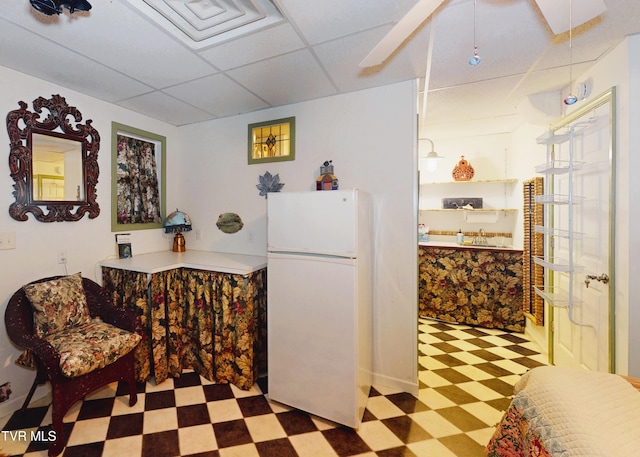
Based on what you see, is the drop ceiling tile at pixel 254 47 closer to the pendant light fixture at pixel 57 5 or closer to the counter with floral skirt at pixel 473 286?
the pendant light fixture at pixel 57 5

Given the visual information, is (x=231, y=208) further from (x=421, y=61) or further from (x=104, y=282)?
(x=421, y=61)

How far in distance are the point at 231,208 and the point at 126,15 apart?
1.81 m

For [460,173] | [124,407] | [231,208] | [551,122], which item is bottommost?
[124,407]

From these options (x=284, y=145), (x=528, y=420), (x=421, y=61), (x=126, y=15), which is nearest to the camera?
(x=528, y=420)

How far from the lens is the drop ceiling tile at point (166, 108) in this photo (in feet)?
8.59

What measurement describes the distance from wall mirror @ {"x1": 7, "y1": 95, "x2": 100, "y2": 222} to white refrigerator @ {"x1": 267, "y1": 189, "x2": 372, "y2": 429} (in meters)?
1.78

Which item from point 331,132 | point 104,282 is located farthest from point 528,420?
point 104,282

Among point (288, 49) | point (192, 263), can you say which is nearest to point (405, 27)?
point (288, 49)

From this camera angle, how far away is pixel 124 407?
2.09 metres

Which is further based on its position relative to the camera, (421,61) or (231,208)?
(231,208)

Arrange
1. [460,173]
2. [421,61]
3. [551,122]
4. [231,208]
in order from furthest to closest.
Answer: [460,173]
[231,208]
[551,122]
[421,61]

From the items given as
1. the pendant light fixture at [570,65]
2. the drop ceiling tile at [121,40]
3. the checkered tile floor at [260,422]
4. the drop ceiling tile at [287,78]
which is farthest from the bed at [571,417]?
the drop ceiling tile at [121,40]

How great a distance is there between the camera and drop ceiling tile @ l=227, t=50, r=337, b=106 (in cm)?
197

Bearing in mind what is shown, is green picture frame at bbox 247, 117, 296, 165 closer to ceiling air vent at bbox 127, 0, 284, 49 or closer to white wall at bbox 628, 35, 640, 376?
ceiling air vent at bbox 127, 0, 284, 49
